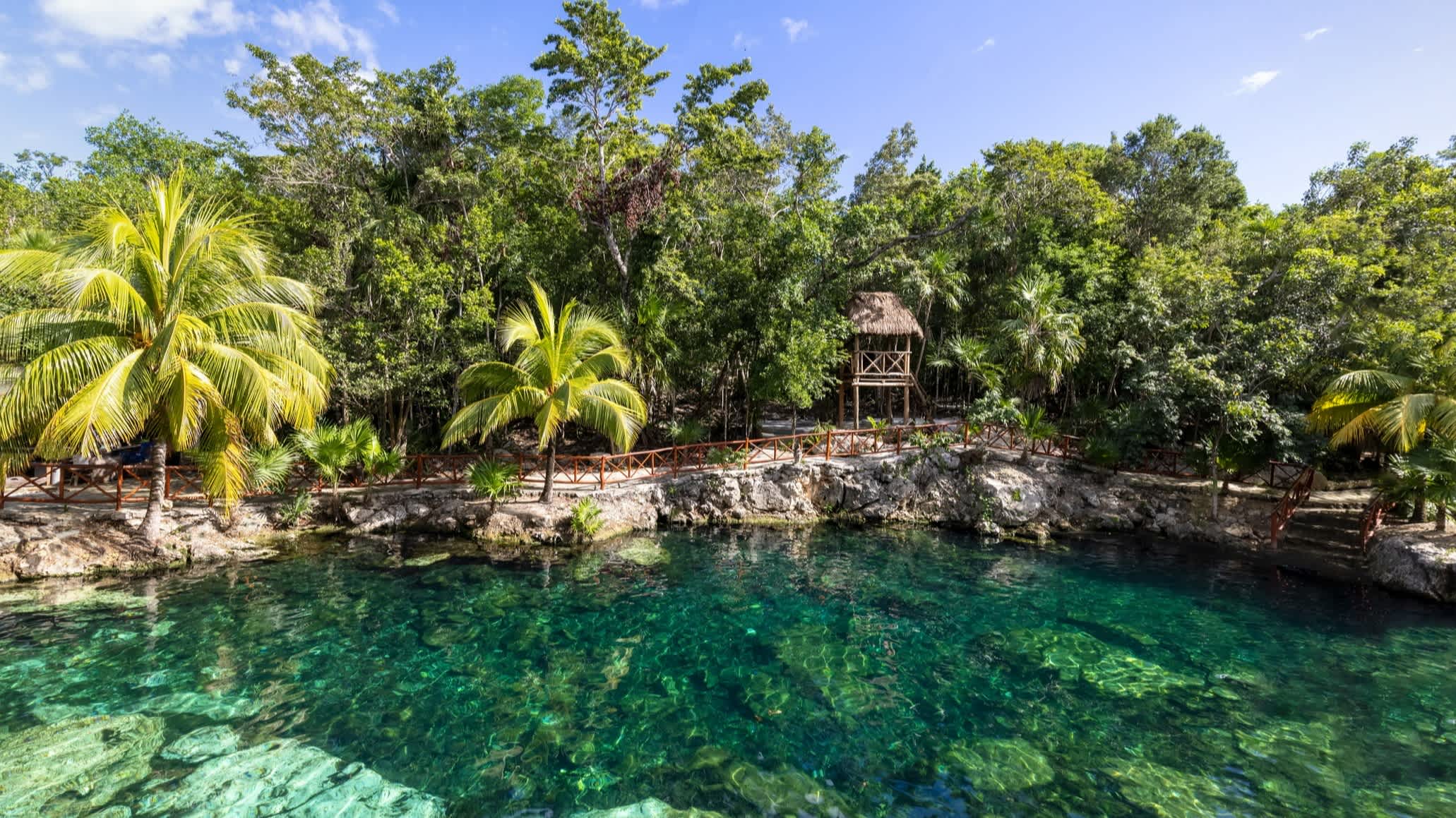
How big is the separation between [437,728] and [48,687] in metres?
5.16

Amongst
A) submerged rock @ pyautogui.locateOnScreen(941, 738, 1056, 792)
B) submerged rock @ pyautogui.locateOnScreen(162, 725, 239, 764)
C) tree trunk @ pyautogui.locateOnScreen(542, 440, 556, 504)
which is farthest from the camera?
tree trunk @ pyautogui.locateOnScreen(542, 440, 556, 504)

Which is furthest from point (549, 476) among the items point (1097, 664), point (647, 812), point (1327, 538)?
point (1327, 538)

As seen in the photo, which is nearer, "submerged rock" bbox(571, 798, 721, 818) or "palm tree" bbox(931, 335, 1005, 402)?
"submerged rock" bbox(571, 798, 721, 818)

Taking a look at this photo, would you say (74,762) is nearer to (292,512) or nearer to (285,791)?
(285,791)

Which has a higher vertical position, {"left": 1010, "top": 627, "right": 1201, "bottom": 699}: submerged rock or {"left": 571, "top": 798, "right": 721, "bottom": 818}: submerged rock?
{"left": 1010, "top": 627, "right": 1201, "bottom": 699}: submerged rock

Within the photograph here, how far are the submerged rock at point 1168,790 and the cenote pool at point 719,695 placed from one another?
32 mm

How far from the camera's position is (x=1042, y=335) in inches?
712

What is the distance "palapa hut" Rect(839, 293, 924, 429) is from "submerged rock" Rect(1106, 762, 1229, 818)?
16.0 m

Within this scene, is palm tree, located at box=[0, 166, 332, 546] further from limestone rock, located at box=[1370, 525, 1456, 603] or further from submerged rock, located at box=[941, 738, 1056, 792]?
limestone rock, located at box=[1370, 525, 1456, 603]

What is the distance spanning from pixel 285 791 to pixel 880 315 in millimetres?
21116

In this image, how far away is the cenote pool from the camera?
598 centimetres

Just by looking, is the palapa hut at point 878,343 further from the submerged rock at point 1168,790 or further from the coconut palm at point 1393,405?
the submerged rock at point 1168,790

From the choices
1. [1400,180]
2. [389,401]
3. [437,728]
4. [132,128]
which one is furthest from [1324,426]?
[132,128]

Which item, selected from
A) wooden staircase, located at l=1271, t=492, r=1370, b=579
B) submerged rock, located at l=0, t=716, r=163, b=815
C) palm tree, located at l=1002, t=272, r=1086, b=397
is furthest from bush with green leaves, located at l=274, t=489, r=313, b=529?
wooden staircase, located at l=1271, t=492, r=1370, b=579
